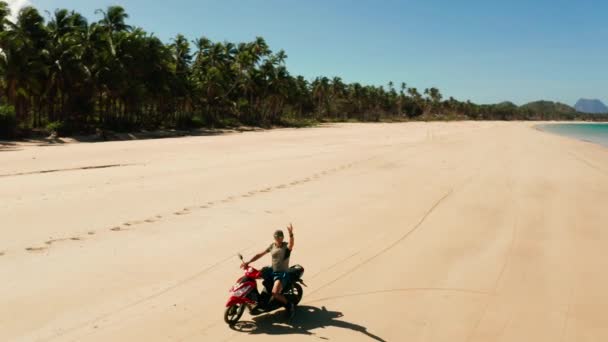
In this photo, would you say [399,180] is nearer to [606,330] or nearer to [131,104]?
[606,330]

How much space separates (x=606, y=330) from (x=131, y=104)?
49.7 m

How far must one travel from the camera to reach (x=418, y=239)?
10953 mm

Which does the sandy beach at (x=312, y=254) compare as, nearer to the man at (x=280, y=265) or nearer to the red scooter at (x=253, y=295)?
the red scooter at (x=253, y=295)

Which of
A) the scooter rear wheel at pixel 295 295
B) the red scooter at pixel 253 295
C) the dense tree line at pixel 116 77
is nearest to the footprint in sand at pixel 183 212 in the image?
the scooter rear wheel at pixel 295 295

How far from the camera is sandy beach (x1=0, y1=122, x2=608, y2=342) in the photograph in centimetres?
650

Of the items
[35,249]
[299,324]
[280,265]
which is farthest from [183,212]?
[299,324]

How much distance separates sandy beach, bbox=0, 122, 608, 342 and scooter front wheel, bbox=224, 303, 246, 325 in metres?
0.14

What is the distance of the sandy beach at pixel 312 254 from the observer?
650 centimetres

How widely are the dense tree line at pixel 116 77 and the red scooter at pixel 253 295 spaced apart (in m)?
36.7

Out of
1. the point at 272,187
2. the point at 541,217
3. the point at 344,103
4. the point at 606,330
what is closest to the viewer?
the point at 606,330

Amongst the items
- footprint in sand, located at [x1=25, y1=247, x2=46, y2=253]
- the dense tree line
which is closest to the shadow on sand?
footprint in sand, located at [x1=25, y1=247, x2=46, y2=253]

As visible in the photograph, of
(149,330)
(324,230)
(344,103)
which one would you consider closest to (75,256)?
(149,330)

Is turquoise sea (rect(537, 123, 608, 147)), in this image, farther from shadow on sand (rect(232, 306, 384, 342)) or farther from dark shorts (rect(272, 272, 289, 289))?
dark shorts (rect(272, 272, 289, 289))

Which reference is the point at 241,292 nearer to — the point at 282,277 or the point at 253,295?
the point at 253,295
